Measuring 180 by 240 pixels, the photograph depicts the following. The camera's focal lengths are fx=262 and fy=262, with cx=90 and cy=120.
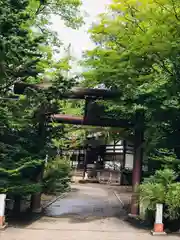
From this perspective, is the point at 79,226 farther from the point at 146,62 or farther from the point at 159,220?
the point at 146,62

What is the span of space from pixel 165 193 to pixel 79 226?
2852 mm

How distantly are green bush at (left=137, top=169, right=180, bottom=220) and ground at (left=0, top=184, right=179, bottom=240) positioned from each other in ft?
2.44

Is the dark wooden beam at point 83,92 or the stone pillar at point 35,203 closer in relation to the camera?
the dark wooden beam at point 83,92

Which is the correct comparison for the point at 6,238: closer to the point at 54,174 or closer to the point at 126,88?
the point at 54,174

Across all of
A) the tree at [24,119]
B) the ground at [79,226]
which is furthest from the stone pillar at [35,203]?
the tree at [24,119]

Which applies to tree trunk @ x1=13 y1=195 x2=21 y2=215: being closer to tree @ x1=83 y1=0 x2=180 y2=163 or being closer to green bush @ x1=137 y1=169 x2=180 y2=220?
green bush @ x1=137 y1=169 x2=180 y2=220

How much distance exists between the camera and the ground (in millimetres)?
7098

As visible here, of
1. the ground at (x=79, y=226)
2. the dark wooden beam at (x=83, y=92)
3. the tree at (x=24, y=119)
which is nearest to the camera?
the tree at (x=24, y=119)

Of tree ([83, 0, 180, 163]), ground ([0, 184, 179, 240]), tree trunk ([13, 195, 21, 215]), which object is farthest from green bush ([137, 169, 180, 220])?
tree trunk ([13, 195, 21, 215])

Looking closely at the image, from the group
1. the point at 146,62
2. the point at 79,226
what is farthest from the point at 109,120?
the point at 79,226

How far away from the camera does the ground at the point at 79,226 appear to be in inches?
279

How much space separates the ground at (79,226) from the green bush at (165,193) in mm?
742

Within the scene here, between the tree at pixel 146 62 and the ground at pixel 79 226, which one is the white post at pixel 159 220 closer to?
the ground at pixel 79 226

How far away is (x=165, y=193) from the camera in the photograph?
7484mm
